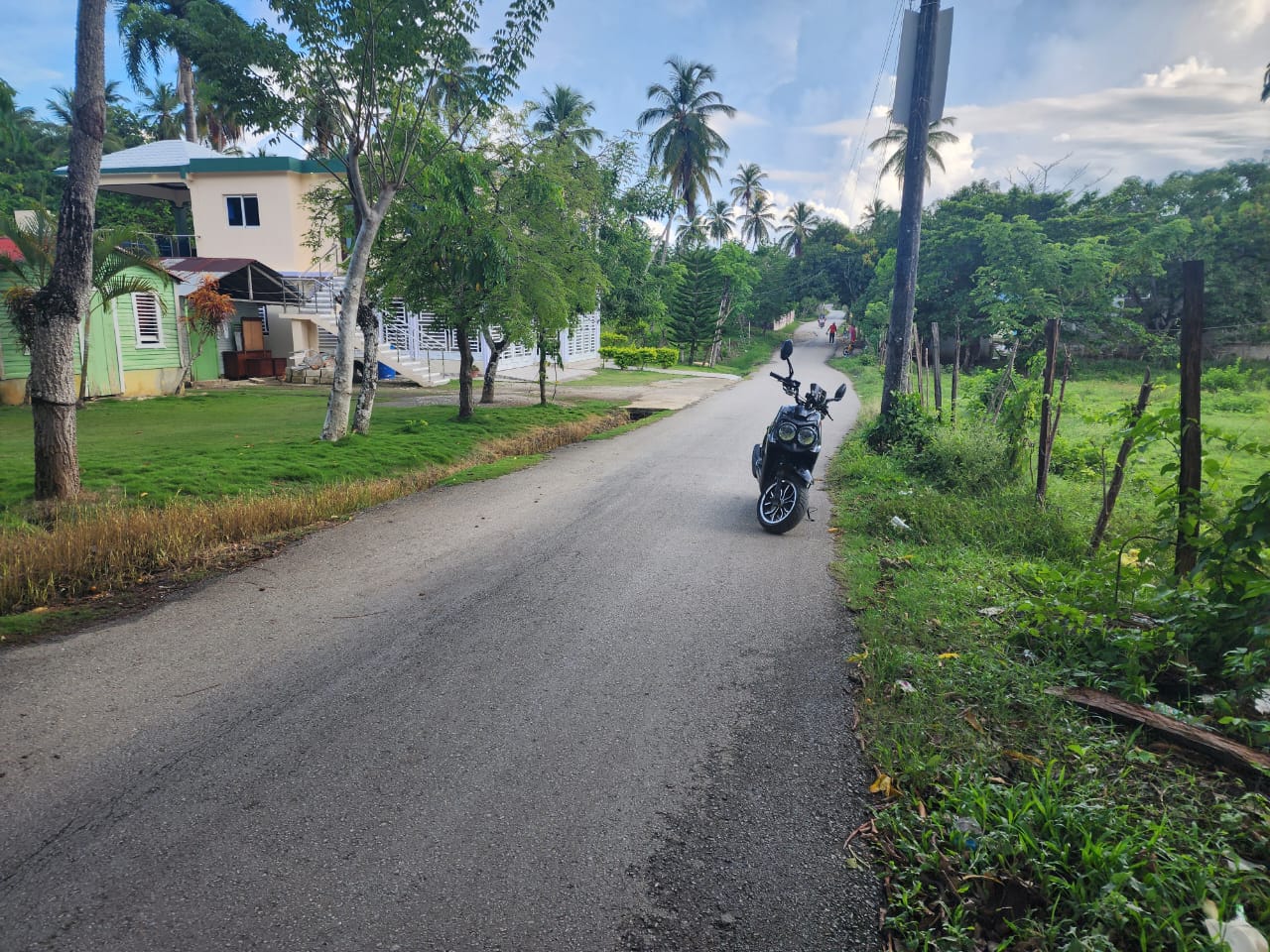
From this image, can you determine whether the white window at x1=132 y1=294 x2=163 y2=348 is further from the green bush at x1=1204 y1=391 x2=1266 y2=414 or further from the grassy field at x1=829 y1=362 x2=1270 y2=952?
the green bush at x1=1204 y1=391 x2=1266 y2=414

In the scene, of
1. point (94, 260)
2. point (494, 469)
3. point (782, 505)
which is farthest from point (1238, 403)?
point (94, 260)

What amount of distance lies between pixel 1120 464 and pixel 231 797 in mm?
6391

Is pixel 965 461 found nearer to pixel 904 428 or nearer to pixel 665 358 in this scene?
pixel 904 428

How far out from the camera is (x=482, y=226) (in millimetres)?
12008

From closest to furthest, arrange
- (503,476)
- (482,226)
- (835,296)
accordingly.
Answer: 1. (503,476)
2. (482,226)
3. (835,296)

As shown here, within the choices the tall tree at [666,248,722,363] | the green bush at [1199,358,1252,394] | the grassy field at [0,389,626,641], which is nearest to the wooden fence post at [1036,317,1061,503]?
the grassy field at [0,389,626,641]

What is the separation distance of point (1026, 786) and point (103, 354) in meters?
20.5

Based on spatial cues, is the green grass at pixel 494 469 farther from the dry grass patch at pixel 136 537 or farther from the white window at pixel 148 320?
the white window at pixel 148 320

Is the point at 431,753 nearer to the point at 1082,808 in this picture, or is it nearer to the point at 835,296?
the point at 1082,808

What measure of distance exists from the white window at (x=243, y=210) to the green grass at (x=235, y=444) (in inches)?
502

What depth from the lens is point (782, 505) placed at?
7.68m

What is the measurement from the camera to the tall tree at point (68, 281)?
691 centimetres

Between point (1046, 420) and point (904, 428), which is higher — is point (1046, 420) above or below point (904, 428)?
above

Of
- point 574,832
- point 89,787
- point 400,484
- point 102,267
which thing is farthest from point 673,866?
point 102,267
